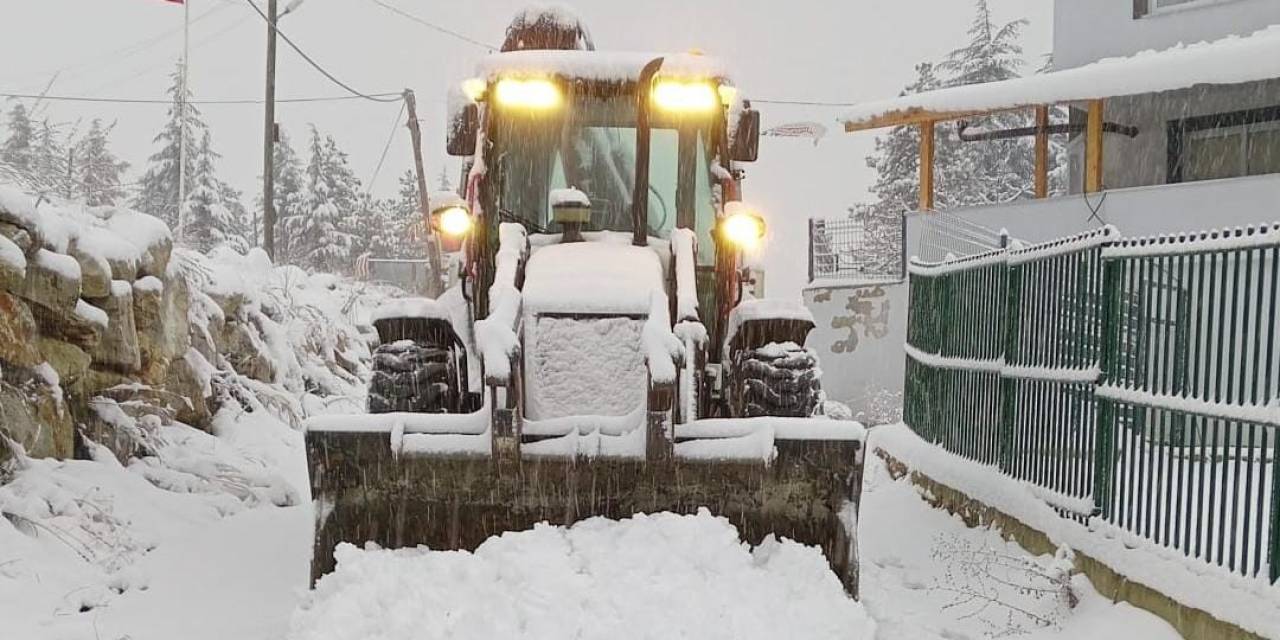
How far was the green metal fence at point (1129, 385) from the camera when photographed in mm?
4641

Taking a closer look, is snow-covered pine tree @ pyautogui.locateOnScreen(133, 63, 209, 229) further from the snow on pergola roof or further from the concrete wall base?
the concrete wall base

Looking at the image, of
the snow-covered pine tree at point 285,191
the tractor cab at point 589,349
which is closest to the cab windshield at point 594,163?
the tractor cab at point 589,349

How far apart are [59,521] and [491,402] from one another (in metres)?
2.84

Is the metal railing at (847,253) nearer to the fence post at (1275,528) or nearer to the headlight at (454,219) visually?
the headlight at (454,219)

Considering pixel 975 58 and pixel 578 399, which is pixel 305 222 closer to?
pixel 975 58

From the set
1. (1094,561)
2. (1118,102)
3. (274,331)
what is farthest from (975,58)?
(1094,561)

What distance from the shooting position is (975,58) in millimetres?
41094

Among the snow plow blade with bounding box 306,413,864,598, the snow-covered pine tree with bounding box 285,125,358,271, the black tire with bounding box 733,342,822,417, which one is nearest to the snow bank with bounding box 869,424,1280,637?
the snow plow blade with bounding box 306,413,864,598

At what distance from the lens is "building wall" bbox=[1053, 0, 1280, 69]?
15.8 m

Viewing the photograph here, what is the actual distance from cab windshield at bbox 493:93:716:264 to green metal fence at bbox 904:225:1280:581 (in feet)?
7.50

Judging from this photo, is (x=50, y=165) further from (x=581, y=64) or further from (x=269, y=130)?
(x=269, y=130)

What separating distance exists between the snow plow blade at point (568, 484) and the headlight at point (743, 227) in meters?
1.64

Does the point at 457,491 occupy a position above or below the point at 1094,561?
above

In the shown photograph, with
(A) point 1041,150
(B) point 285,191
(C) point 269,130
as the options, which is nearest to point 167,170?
(B) point 285,191
